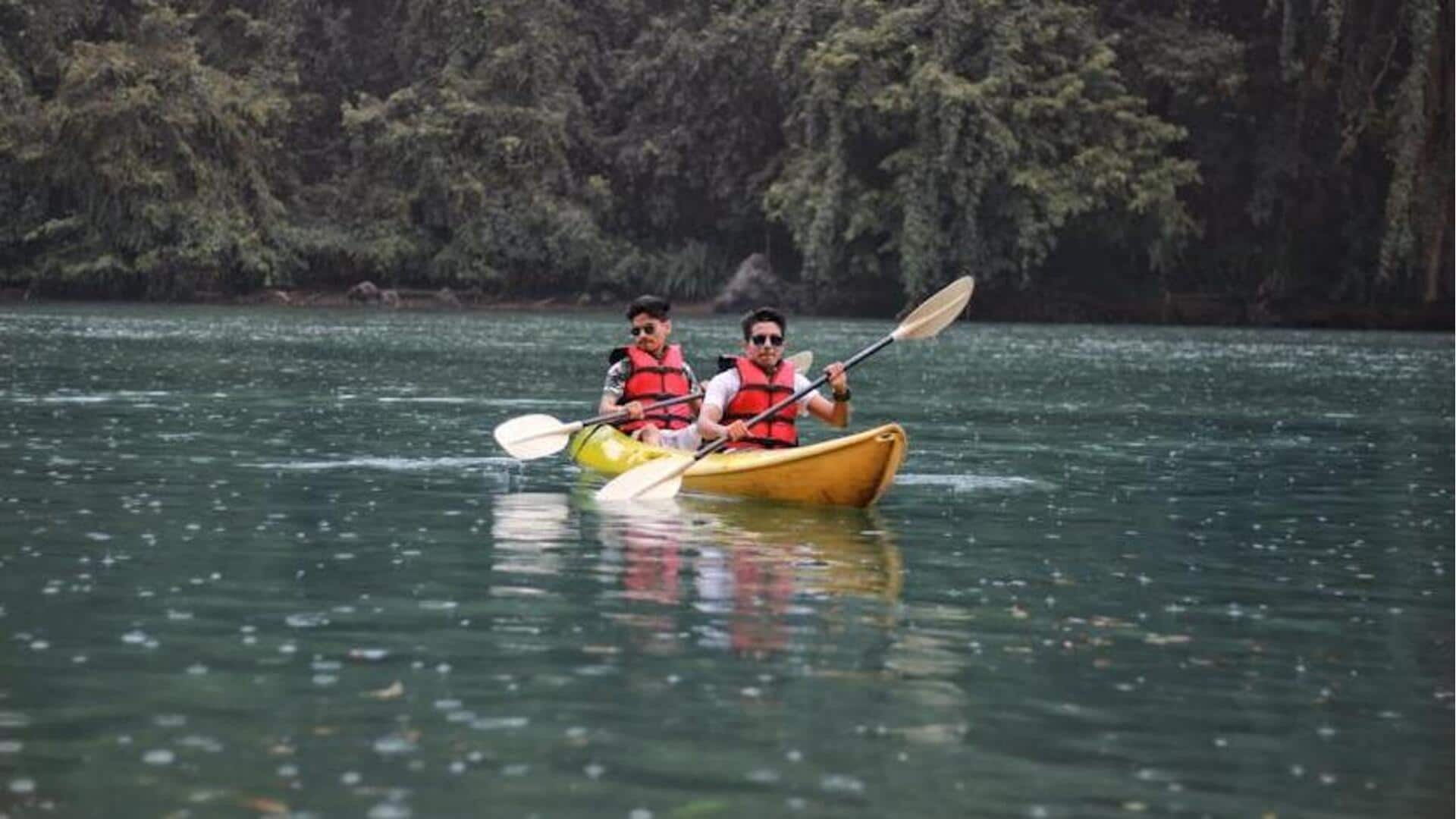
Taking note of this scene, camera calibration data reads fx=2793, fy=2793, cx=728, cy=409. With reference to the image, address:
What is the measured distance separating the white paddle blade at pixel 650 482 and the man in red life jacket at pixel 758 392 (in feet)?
1.91

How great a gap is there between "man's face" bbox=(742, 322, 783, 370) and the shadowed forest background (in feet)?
105

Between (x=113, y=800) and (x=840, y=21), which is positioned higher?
(x=840, y=21)

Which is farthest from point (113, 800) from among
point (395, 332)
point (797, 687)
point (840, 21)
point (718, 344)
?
point (840, 21)

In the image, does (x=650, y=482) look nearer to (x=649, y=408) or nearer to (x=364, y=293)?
(x=649, y=408)

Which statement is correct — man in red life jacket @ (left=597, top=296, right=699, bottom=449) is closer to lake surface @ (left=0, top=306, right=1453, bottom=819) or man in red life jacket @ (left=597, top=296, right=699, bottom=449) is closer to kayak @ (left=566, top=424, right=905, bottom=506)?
lake surface @ (left=0, top=306, right=1453, bottom=819)

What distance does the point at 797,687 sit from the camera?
9328 mm

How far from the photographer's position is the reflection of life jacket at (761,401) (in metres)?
17.0

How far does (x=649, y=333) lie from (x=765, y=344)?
171cm

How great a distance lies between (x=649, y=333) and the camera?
18.4m

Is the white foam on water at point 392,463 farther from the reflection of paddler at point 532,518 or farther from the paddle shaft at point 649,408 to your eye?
the reflection of paddler at point 532,518

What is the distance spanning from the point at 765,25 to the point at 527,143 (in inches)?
220

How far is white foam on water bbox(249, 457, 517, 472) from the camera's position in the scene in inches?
703

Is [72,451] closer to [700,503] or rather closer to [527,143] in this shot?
[700,503]

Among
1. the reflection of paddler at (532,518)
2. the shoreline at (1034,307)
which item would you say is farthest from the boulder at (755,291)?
the reflection of paddler at (532,518)
